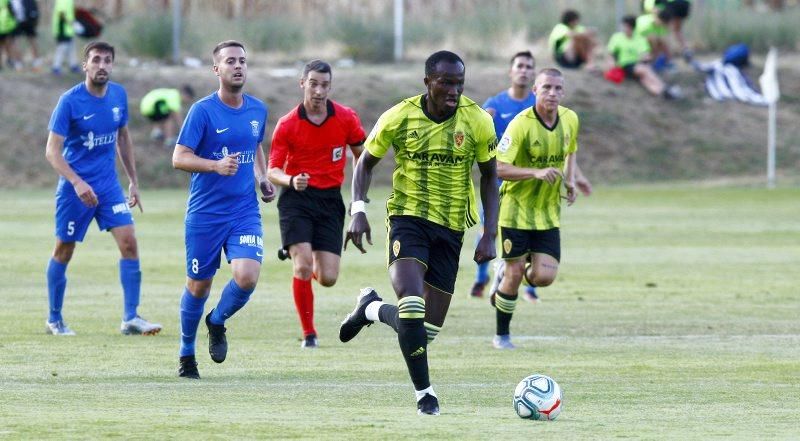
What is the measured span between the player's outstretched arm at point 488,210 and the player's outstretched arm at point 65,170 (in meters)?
4.09

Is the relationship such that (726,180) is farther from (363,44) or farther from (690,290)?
(690,290)

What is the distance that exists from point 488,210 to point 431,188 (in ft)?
1.18

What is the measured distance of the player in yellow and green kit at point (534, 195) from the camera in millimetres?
13250

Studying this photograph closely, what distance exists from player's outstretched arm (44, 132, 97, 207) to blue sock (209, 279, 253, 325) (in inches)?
95.8

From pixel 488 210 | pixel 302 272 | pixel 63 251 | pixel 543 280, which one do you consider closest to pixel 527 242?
pixel 543 280

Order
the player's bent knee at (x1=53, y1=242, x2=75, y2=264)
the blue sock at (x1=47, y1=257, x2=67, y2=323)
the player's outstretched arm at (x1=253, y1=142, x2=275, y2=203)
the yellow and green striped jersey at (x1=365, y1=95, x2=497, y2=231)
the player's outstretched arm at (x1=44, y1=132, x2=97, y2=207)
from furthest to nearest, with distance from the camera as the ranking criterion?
the player's bent knee at (x1=53, y1=242, x2=75, y2=264) < the blue sock at (x1=47, y1=257, x2=67, y2=323) < the player's outstretched arm at (x1=44, y1=132, x2=97, y2=207) < the player's outstretched arm at (x1=253, y1=142, x2=275, y2=203) < the yellow and green striped jersey at (x1=365, y1=95, x2=497, y2=231)

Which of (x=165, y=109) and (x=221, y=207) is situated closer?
(x=221, y=207)

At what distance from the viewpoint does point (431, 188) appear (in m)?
9.94

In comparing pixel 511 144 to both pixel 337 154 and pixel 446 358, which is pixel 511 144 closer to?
pixel 337 154

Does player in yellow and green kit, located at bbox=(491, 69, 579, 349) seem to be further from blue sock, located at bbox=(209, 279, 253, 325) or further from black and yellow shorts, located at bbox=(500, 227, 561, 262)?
blue sock, located at bbox=(209, 279, 253, 325)

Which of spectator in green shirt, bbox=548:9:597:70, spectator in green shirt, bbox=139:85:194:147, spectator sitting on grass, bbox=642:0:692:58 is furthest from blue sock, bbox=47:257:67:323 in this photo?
spectator sitting on grass, bbox=642:0:692:58

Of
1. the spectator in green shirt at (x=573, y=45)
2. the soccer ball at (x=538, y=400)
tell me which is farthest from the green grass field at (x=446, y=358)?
the spectator in green shirt at (x=573, y=45)

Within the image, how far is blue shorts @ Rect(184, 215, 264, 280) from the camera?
433 inches

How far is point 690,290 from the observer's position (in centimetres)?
1797
